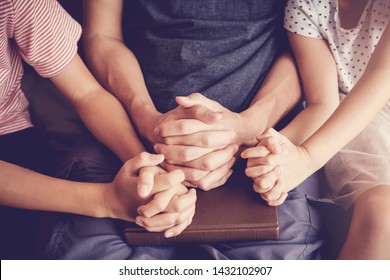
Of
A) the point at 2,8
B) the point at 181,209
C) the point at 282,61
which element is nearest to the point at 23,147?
the point at 2,8

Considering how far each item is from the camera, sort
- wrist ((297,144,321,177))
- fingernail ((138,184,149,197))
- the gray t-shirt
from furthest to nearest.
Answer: the gray t-shirt
wrist ((297,144,321,177))
fingernail ((138,184,149,197))

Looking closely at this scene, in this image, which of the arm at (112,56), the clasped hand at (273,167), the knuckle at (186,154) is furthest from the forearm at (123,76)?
the clasped hand at (273,167)

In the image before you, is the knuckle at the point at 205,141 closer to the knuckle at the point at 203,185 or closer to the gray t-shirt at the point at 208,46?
the knuckle at the point at 203,185

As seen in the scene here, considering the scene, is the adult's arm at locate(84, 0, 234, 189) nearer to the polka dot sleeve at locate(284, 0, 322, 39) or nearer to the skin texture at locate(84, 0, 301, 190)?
the skin texture at locate(84, 0, 301, 190)

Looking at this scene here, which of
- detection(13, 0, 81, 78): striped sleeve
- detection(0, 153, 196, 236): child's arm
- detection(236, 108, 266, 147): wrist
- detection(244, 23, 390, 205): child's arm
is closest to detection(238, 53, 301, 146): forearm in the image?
detection(236, 108, 266, 147): wrist

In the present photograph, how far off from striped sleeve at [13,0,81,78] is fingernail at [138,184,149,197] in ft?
1.01

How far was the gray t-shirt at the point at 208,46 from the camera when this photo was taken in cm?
82

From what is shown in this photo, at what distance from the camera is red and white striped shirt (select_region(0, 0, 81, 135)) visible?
0.72 m

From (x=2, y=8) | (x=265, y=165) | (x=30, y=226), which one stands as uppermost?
(x=2, y=8)

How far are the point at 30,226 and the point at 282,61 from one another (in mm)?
566

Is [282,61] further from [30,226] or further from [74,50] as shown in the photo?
[30,226]

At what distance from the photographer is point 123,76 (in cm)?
85

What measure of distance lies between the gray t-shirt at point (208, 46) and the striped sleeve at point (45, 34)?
0.16 meters

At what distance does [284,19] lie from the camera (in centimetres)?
83
